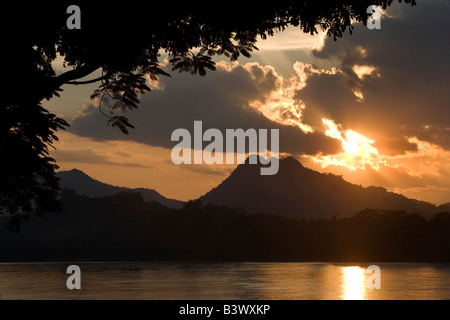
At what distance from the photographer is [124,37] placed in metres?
15.0

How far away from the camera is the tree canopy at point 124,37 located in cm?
1431

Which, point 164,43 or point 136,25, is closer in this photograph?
point 136,25

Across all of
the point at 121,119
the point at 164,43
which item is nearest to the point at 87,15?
the point at 164,43

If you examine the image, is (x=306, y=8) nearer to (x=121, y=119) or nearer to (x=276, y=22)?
(x=276, y=22)

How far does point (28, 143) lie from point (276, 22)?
32.5ft

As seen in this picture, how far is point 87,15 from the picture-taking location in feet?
47.7

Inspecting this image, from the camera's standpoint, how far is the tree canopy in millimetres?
14312
